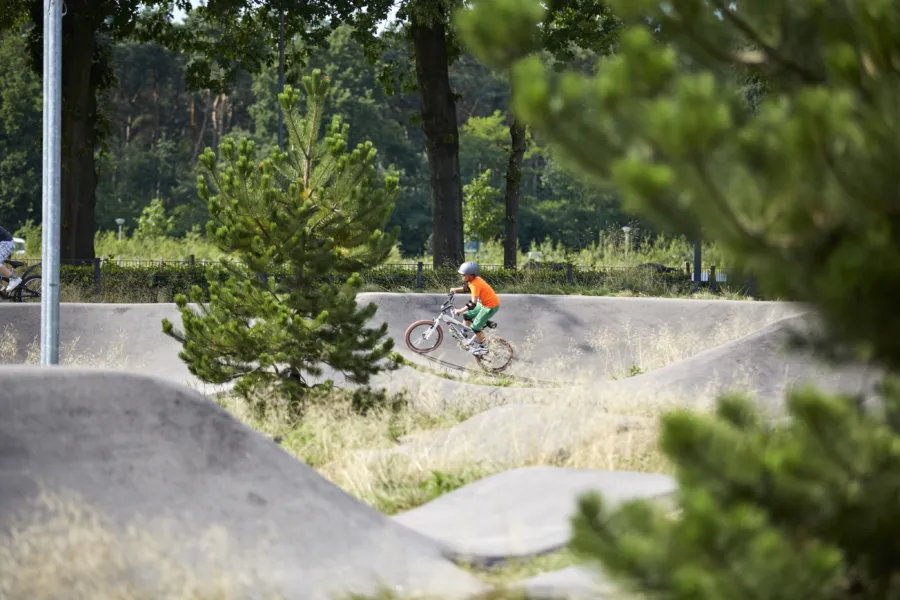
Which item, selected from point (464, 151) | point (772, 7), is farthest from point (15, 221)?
point (772, 7)

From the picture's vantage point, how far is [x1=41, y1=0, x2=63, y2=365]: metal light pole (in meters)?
11.5

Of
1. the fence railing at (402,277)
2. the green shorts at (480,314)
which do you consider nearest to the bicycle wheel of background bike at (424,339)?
the green shorts at (480,314)

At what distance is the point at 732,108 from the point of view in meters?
3.49

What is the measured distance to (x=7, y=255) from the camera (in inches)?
730

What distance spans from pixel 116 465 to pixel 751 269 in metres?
4.11

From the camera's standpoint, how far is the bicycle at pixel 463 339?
16.8 metres

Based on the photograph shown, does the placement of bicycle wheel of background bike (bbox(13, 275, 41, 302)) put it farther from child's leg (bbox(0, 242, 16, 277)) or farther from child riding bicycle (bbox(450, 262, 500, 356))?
child riding bicycle (bbox(450, 262, 500, 356))

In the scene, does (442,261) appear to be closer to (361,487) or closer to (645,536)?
(361,487)

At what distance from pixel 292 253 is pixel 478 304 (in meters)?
5.72

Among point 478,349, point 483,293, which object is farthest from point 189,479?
point 478,349

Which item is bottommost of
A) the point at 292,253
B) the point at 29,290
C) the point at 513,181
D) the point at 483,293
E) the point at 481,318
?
the point at 481,318

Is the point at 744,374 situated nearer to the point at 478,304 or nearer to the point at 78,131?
the point at 478,304

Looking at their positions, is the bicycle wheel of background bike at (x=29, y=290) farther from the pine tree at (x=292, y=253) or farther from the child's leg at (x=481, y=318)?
the pine tree at (x=292, y=253)

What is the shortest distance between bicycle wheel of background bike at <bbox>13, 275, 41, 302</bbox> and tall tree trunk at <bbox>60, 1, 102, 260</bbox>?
7.37 ft
